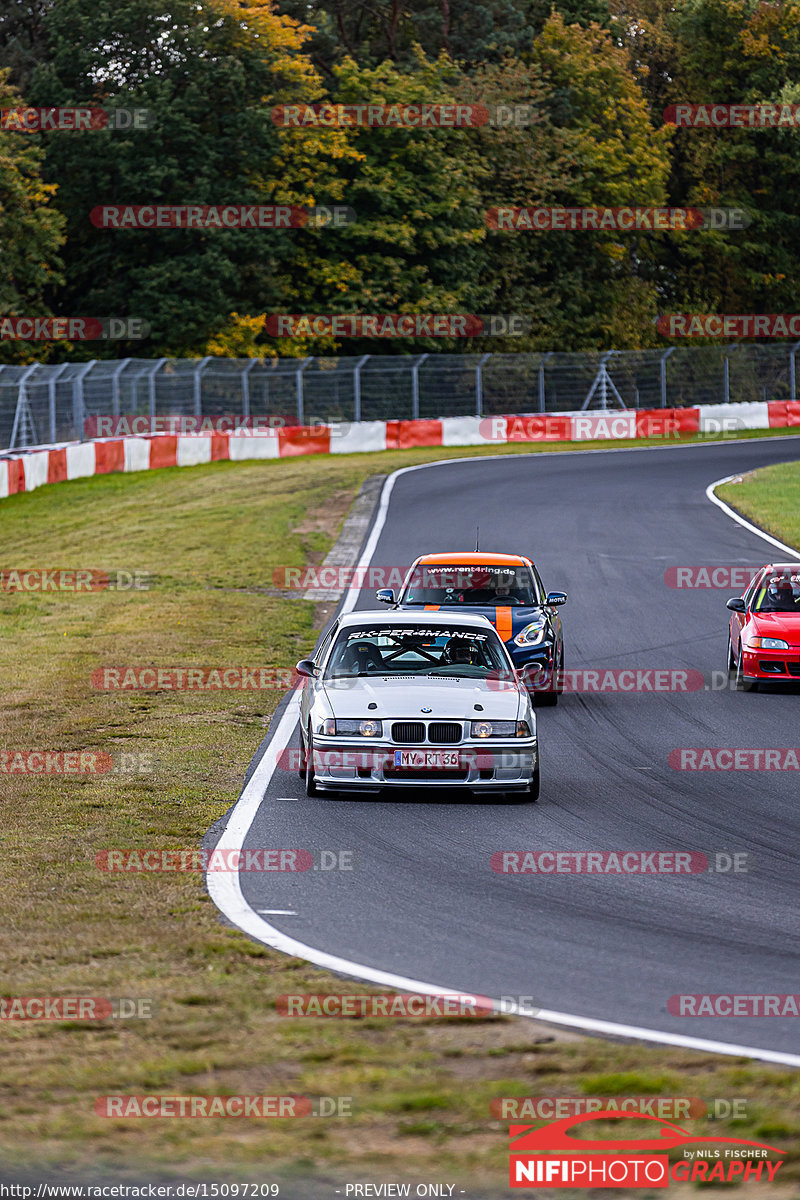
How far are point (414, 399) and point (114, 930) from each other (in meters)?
45.2

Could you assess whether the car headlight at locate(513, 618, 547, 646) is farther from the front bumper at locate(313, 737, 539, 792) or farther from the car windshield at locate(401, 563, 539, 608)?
the front bumper at locate(313, 737, 539, 792)

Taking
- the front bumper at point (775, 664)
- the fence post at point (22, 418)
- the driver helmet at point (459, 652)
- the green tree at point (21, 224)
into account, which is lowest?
the front bumper at point (775, 664)

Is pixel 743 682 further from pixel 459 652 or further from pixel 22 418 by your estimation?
pixel 22 418

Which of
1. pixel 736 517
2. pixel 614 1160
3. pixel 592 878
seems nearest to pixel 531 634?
pixel 592 878

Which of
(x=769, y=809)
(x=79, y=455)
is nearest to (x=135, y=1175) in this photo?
(x=769, y=809)

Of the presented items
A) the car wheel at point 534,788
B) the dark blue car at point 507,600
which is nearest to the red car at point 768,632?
the dark blue car at point 507,600

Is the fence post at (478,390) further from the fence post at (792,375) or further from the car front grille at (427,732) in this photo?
the car front grille at (427,732)

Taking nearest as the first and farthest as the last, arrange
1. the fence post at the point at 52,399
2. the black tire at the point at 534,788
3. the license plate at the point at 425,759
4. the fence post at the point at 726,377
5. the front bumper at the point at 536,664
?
the license plate at the point at 425,759 < the black tire at the point at 534,788 < the front bumper at the point at 536,664 < the fence post at the point at 52,399 < the fence post at the point at 726,377

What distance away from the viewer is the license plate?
11.9 metres

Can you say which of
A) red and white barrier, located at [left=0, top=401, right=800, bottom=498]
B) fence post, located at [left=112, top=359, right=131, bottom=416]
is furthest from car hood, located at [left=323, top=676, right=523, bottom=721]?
fence post, located at [left=112, top=359, right=131, bottom=416]

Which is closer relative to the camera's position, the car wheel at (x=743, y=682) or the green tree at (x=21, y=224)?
the car wheel at (x=743, y=682)

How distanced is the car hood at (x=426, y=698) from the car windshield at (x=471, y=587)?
15.0 ft

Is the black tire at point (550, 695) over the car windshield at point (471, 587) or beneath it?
beneath

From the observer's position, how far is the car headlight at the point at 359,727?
39.1 ft
